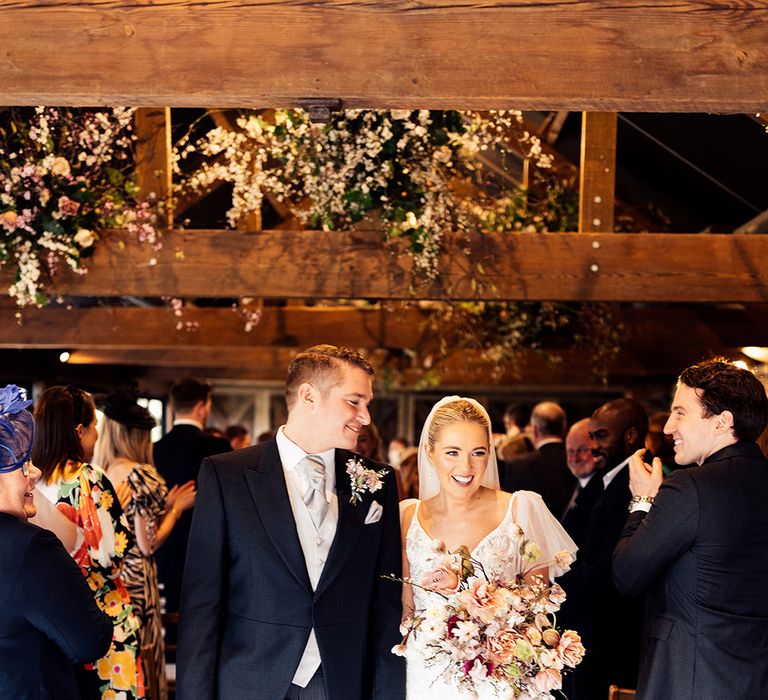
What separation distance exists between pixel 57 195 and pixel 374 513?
9.41 feet

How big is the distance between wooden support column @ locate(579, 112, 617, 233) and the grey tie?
280 cm

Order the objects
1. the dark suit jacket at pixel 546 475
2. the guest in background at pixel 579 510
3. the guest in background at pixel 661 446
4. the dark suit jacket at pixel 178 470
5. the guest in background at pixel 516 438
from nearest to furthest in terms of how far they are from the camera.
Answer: the guest in background at pixel 579 510 → the guest in background at pixel 661 446 → the dark suit jacket at pixel 178 470 → the dark suit jacket at pixel 546 475 → the guest in background at pixel 516 438

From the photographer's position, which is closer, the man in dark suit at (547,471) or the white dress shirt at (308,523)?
the white dress shirt at (308,523)

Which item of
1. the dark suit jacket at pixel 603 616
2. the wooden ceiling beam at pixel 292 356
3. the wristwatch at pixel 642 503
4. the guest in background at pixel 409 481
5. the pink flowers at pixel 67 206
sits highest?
the wooden ceiling beam at pixel 292 356

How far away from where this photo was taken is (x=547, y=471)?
6.46 metres

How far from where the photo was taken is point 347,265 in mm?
5270

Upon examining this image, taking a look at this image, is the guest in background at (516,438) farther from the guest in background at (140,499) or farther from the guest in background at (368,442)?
the guest in background at (140,499)

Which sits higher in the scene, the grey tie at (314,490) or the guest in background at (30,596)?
the grey tie at (314,490)

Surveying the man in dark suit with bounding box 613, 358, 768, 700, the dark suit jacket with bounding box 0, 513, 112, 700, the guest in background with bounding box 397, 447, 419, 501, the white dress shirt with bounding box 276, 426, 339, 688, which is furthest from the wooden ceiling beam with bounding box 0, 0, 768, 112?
the guest in background with bounding box 397, 447, 419, 501

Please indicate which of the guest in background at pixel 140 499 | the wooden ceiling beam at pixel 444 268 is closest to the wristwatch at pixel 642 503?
the wooden ceiling beam at pixel 444 268

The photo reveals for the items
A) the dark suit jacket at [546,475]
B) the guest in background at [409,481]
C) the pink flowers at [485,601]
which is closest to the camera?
the pink flowers at [485,601]

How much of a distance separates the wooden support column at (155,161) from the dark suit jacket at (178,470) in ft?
4.36

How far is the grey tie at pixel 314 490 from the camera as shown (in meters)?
3.08

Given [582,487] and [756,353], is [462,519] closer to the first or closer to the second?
[582,487]
